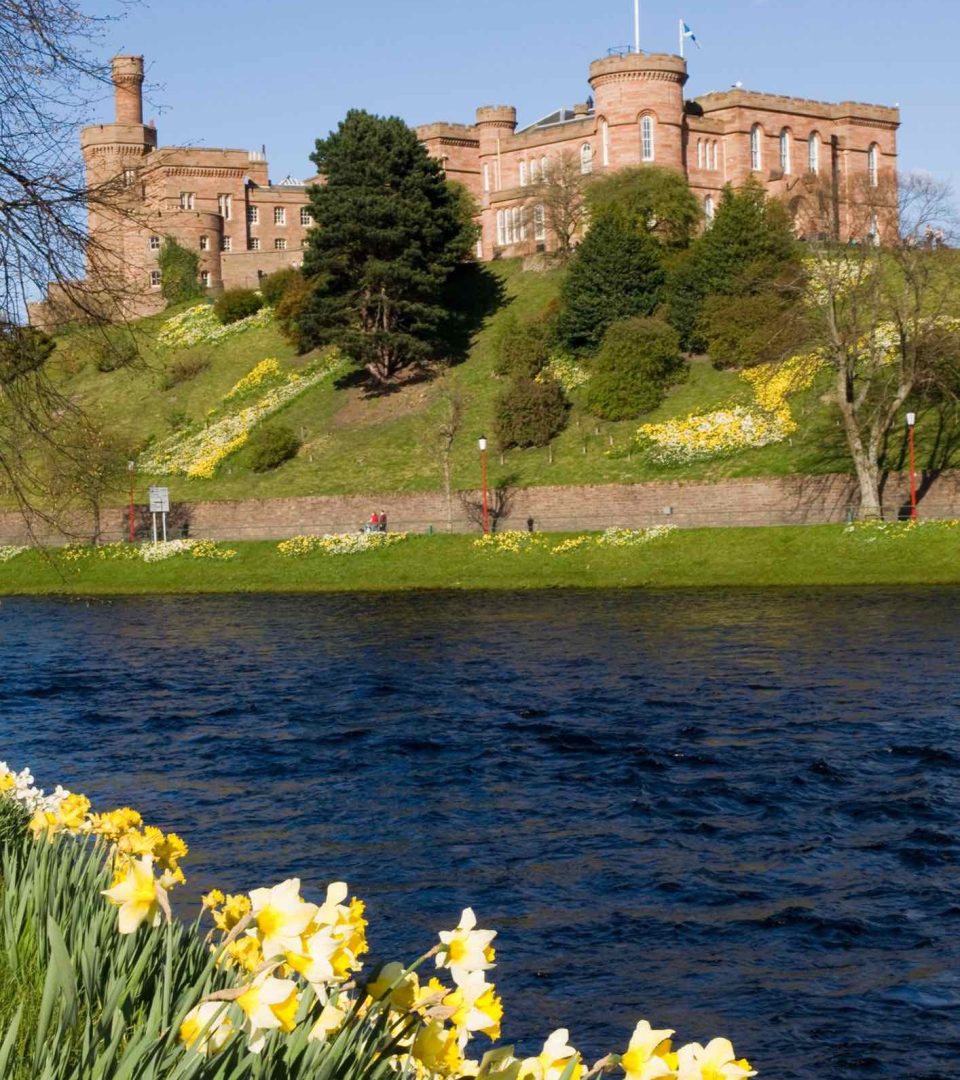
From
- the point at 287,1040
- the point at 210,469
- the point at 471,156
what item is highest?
the point at 471,156

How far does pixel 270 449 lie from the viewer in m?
66.6

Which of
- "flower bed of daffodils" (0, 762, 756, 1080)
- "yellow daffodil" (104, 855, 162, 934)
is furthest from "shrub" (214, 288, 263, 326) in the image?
"yellow daffodil" (104, 855, 162, 934)

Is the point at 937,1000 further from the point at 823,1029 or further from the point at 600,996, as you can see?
the point at 600,996

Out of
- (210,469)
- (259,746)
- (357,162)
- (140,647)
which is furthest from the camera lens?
(357,162)

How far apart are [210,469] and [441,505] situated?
50.1 ft

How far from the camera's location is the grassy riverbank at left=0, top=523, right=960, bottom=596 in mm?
43312

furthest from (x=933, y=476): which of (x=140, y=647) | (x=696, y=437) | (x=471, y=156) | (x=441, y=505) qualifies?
(x=471, y=156)

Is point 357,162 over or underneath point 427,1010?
over

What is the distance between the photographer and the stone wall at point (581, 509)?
1975 inches

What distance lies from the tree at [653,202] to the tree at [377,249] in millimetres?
8737

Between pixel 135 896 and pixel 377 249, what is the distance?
232ft

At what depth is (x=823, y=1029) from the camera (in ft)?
35.6

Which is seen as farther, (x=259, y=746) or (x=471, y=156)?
(x=471, y=156)

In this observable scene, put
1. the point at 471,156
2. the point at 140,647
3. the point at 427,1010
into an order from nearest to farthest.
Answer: the point at 427,1010 < the point at 140,647 < the point at 471,156
